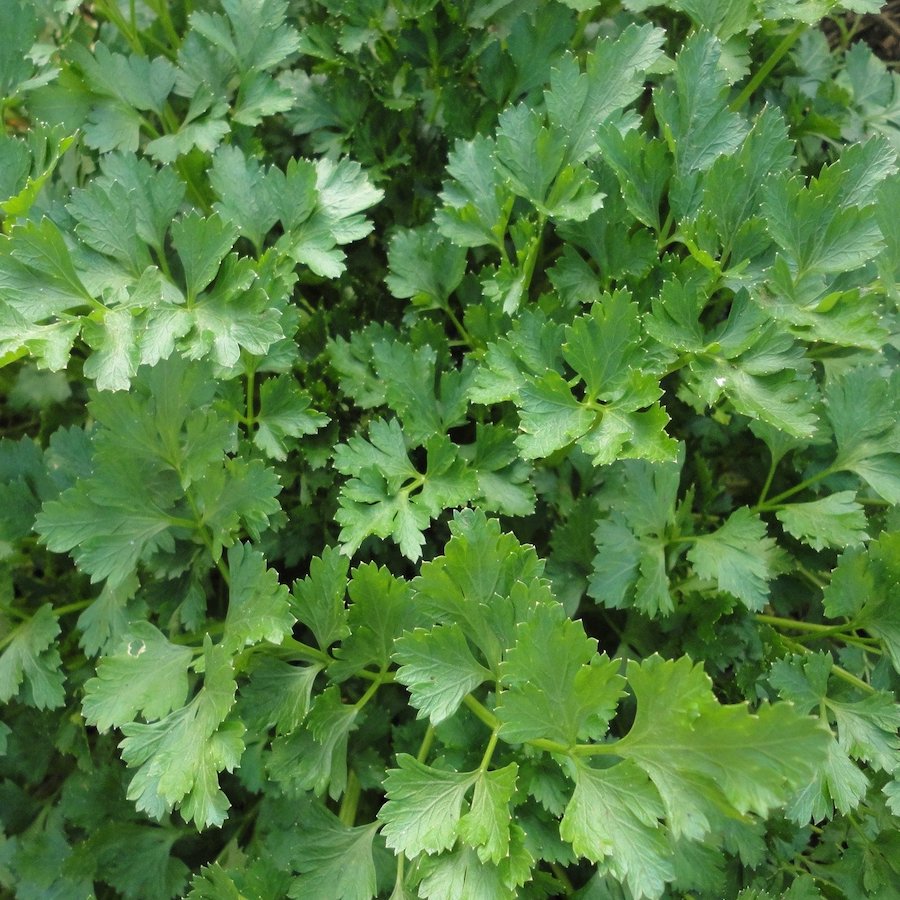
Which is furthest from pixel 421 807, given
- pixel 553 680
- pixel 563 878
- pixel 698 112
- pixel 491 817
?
pixel 698 112

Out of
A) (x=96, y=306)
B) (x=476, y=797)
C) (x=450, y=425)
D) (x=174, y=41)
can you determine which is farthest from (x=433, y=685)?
(x=174, y=41)

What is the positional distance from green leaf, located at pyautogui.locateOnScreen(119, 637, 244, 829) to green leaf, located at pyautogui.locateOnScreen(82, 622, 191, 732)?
0.02 m

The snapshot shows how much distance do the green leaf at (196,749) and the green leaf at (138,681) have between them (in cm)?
2

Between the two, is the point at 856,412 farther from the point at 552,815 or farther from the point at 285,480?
the point at 285,480

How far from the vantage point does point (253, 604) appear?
82 cm

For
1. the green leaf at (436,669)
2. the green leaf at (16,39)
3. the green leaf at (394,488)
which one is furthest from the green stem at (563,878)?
the green leaf at (16,39)

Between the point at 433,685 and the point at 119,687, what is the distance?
1.06 ft

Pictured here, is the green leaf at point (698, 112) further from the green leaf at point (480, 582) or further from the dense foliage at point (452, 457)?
the green leaf at point (480, 582)

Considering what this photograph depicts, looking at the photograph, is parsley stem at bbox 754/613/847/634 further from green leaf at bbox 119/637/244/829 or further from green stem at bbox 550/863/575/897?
green leaf at bbox 119/637/244/829

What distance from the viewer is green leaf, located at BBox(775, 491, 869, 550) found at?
2.93 feet

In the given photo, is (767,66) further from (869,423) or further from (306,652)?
(306,652)

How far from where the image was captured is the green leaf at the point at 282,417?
95 centimetres

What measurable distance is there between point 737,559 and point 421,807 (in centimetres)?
42

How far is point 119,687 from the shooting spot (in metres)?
0.83
